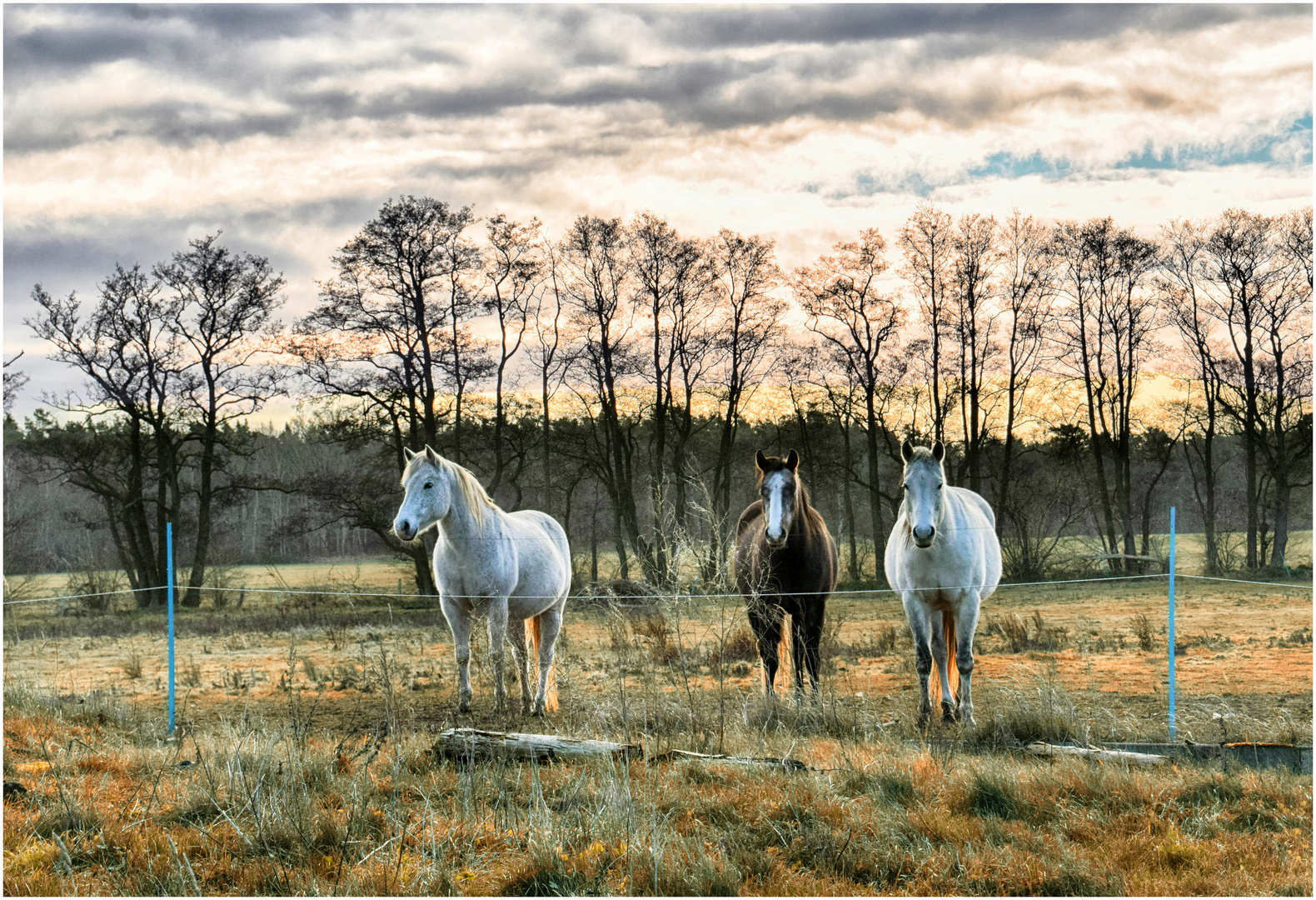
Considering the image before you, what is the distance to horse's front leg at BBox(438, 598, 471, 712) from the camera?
26.6ft

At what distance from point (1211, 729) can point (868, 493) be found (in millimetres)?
13731

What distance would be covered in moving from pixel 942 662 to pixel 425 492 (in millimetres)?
5059

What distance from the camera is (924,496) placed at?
703 centimetres

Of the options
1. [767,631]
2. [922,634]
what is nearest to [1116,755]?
[922,634]

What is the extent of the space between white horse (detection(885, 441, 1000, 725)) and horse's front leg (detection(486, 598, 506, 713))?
3721 millimetres

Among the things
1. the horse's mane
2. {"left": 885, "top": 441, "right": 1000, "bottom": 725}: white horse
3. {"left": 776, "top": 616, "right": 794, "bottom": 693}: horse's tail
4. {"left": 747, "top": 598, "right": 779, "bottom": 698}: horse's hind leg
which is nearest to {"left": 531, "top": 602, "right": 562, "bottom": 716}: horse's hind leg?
the horse's mane

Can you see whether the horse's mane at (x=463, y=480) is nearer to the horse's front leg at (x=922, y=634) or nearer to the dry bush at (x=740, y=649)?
the dry bush at (x=740, y=649)

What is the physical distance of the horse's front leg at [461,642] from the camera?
8.12 meters

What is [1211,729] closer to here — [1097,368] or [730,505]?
[730,505]

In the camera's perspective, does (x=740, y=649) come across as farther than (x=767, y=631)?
Yes

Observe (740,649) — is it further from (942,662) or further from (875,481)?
(875,481)

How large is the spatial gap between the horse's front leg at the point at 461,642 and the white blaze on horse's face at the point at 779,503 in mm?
3044

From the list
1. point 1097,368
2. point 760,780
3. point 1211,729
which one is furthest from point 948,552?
point 1097,368

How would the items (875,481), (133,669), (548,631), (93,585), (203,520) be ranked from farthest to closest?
1. (203,520)
2. (93,585)
3. (875,481)
4. (133,669)
5. (548,631)
